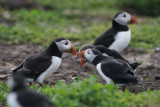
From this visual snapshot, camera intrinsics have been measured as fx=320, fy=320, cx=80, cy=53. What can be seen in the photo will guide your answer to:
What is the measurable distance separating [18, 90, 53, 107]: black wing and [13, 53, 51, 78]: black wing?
2.08 meters

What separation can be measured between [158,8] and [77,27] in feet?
14.4

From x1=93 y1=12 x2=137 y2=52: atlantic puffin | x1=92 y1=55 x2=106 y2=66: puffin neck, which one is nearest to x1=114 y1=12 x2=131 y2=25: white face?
x1=93 y1=12 x2=137 y2=52: atlantic puffin

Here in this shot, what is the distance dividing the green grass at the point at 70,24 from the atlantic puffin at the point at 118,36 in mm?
1109

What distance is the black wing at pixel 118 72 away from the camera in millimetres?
5289

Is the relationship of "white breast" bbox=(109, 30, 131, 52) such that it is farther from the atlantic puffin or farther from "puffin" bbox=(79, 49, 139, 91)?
"puffin" bbox=(79, 49, 139, 91)

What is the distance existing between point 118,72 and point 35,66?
1.50m

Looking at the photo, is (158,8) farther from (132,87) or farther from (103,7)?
(132,87)

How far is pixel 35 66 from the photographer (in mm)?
5762

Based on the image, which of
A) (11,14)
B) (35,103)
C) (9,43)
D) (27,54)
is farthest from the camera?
(11,14)

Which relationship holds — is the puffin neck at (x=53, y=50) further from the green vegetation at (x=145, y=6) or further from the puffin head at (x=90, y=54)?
the green vegetation at (x=145, y=6)

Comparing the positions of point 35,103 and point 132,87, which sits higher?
point 35,103

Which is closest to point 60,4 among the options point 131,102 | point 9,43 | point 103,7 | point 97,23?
point 103,7

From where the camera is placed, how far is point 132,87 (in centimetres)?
599

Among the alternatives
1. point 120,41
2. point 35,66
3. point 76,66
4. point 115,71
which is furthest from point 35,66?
point 120,41
